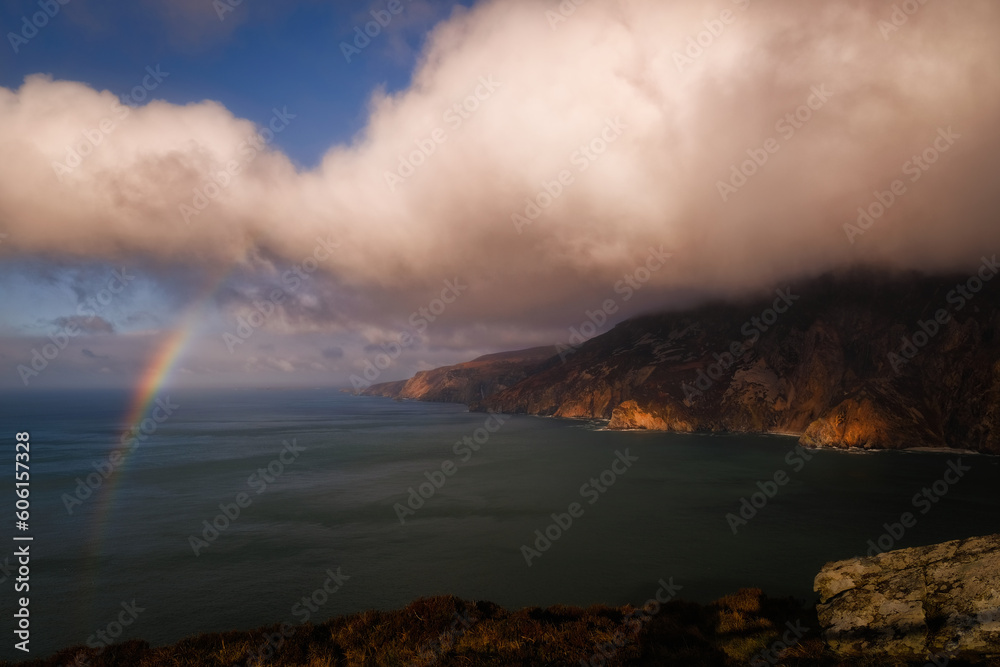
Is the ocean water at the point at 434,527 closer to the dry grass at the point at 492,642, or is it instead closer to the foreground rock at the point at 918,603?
the dry grass at the point at 492,642

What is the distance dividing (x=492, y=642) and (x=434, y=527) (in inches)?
1211

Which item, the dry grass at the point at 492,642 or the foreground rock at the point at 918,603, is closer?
the foreground rock at the point at 918,603

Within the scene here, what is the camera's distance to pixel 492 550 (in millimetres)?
38500

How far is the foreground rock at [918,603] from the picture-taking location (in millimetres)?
11633

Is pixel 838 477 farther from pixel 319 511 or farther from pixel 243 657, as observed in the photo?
pixel 243 657

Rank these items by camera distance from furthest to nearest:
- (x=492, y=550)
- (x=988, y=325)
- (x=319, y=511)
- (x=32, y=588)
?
1. (x=988, y=325)
2. (x=319, y=511)
3. (x=492, y=550)
4. (x=32, y=588)

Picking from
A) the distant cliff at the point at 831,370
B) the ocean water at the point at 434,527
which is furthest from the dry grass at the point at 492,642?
the distant cliff at the point at 831,370

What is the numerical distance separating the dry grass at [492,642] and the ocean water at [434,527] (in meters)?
10.2

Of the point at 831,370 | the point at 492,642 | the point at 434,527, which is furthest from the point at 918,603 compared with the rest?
the point at 831,370

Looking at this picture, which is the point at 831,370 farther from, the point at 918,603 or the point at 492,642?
the point at 492,642

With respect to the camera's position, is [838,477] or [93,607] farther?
[838,477]

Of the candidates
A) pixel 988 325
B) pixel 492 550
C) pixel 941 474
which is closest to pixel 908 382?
pixel 988 325

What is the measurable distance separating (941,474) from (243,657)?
302 feet

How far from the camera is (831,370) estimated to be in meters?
137
